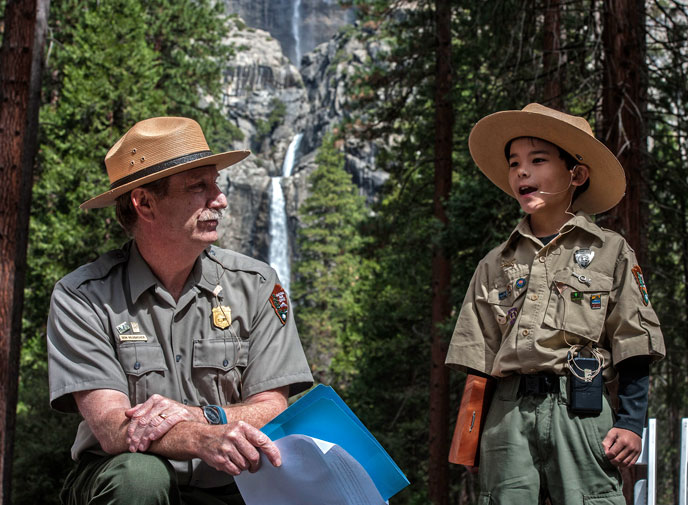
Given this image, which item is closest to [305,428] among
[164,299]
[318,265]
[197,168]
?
[164,299]

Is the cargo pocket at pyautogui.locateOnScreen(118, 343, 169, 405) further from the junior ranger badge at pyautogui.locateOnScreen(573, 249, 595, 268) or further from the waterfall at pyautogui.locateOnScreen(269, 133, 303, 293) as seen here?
the waterfall at pyautogui.locateOnScreen(269, 133, 303, 293)

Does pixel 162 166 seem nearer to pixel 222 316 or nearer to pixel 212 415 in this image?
pixel 222 316

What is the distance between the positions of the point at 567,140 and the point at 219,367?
1500mm

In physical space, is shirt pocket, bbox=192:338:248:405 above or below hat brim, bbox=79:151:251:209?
below

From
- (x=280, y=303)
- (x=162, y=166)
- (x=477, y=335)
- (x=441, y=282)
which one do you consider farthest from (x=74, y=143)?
(x=477, y=335)

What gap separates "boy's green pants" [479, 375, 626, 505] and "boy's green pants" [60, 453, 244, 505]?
106 centimetres

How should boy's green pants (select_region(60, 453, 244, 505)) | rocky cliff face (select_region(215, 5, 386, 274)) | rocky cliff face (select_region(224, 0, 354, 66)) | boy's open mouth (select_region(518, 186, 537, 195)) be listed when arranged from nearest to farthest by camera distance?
boy's green pants (select_region(60, 453, 244, 505))
boy's open mouth (select_region(518, 186, 537, 195))
rocky cliff face (select_region(215, 5, 386, 274))
rocky cliff face (select_region(224, 0, 354, 66))

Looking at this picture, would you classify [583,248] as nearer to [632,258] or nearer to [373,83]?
[632,258]

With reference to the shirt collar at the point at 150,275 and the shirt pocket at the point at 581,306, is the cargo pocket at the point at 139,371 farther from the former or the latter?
the shirt pocket at the point at 581,306

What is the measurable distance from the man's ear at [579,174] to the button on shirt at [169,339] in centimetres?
119

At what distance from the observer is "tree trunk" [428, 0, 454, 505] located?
12.5 m

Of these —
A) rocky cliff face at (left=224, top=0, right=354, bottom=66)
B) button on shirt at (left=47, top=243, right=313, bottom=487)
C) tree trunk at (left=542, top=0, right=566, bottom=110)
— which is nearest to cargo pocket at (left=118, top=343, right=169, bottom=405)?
button on shirt at (left=47, top=243, right=313, bottom=487)

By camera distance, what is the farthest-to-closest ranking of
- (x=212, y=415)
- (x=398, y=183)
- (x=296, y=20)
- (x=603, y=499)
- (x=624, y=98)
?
1. (x=296, y=20)
2. (x=398, y=183)
3. (x=624, y=98)
4. (x=603, y=499)
5. (x=212, y=415)

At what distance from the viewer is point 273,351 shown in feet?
8.78
